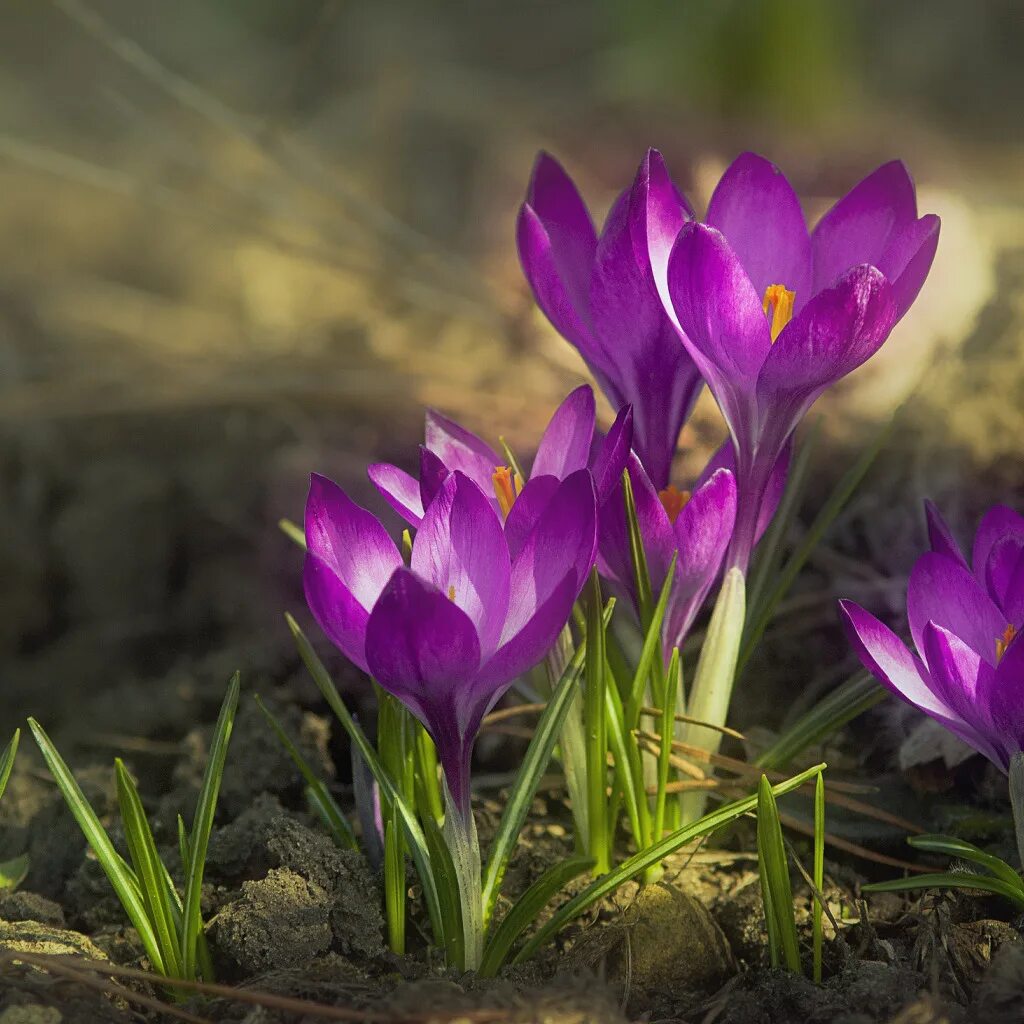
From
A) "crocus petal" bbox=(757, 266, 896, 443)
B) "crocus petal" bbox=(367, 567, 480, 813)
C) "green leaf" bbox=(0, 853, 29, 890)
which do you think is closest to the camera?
"crocus petal" bbox=(367, 567, 480, 813)

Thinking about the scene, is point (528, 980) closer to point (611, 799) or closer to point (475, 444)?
point (611, 799)

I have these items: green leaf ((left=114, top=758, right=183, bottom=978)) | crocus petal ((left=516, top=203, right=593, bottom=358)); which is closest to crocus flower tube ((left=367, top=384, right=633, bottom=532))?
crocus petal ((left=516, top=203, right=593, bottom=358))

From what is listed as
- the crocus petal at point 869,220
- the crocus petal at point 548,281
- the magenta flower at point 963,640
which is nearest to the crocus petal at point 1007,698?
the magenta flower at point 963,640

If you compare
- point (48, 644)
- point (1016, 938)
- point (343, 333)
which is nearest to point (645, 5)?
point (343, 333)

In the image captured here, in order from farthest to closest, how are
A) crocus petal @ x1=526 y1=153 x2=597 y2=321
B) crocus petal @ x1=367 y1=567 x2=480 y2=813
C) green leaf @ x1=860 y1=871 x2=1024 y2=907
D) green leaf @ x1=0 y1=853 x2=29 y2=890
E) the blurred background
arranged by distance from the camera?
1. the blurred background
2. green leaf @ x1=0 y1=853 x2=29 y2=890
3. crocus petal @ x1=526 y1=153 x2=597 y2=321
4. green leaf @ x1=860 y1=871 x2=1024 y2=907
5. crocus petal @ x1=367 y1=567 x2=480 y2=813

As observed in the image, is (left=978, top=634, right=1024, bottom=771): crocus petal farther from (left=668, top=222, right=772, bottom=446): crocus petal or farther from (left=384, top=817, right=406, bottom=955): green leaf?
(left=384, top=817, right=406, bottom=955): green leaf

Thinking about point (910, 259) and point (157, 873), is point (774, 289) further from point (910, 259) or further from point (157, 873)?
point (157, 873)

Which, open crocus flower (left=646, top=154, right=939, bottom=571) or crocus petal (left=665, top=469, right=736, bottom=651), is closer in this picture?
open crocus flower (left=646, top=154, right=939, bottom=571)

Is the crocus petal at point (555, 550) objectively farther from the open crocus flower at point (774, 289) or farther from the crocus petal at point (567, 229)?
the crocus petal at point (567, 229)
